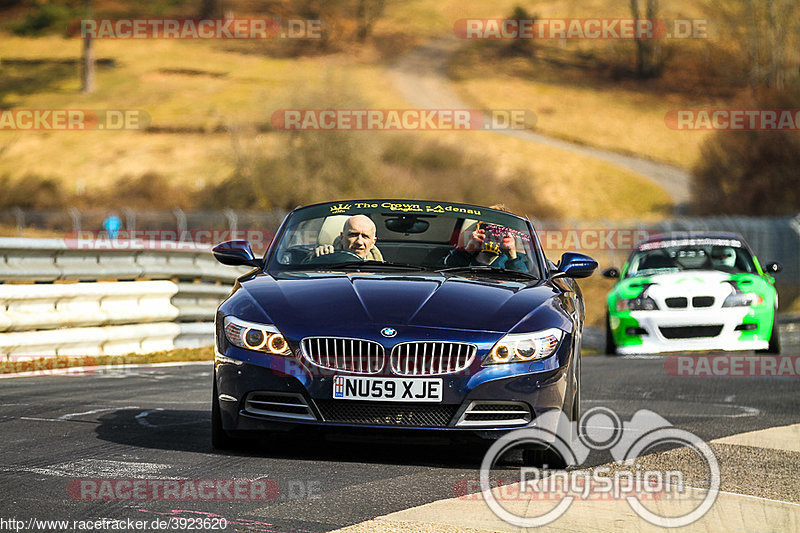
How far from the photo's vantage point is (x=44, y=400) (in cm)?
892

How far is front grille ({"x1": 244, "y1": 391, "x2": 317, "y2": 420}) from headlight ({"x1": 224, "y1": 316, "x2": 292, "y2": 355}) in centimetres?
22

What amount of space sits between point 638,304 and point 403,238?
23.7 ft

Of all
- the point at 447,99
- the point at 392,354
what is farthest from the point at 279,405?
the point at 447,99

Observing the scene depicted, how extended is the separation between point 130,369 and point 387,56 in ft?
291

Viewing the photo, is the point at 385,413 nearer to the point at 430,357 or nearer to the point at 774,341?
the point at 430,357

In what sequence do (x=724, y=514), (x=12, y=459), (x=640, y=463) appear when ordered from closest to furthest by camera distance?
(x=724, y=514) → (x=12, y=459) → (x=640, y=463)

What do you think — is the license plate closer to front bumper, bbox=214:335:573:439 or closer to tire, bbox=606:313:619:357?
front bumper, bbox=214:335:573:439

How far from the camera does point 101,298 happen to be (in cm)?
1282

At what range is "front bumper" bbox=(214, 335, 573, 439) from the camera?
6293 millimetres

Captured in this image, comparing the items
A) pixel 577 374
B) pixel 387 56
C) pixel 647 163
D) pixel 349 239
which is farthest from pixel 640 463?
pixel 387 56

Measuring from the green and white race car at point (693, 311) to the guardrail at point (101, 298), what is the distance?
15.7 feet

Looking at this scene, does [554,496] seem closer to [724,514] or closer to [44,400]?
[724,514]

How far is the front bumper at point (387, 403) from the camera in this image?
20.6 ft

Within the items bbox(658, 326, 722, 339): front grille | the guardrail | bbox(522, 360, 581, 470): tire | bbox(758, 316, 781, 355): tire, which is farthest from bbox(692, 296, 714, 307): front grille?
bbox(522, 360, 581, 470): tire
